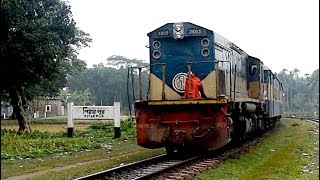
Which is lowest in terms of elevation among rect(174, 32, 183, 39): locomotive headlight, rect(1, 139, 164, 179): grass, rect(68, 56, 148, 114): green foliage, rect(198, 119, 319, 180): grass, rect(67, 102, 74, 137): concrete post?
rect(1, 139, 164, 179): grass

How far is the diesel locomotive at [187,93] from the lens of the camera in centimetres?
1234

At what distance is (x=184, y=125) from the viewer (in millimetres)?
12445

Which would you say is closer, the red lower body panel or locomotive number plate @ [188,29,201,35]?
the red lower body panel

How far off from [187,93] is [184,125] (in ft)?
2.88

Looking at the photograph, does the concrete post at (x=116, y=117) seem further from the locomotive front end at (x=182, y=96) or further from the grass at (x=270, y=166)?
the locomotive front end at (x=182, y=96)

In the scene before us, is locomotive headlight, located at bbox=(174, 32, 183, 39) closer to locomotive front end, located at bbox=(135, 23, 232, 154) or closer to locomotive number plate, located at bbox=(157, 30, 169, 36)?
locomotive front end, located at bbox=(135, 23, 232, 154)

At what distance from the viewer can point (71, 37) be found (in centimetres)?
2888

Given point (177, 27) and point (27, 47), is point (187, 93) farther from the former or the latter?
point (27, 47)

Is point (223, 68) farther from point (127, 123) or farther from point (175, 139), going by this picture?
point (127, 123)

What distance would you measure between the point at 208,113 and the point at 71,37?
1811 centimetres

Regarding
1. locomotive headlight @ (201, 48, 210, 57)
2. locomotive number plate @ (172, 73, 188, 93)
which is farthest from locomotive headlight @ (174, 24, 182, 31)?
locomotive number plate @ (172, 73, 188, 93)

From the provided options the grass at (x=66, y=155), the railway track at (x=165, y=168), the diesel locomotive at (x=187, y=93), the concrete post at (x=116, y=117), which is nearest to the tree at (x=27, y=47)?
the concrete post at (x=116, y=117)

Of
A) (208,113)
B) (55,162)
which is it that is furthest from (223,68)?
(55,162)

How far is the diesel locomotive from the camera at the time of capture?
1234cm
